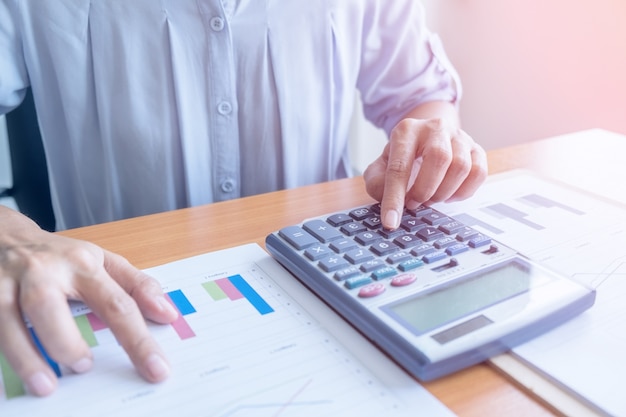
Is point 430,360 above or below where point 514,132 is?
above

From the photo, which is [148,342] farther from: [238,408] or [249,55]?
[249,55]

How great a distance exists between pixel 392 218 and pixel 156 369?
0.74ft

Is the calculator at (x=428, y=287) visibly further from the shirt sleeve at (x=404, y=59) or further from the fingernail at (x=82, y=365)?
the shirt sleeve at (x=404, y=59)

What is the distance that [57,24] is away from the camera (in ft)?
2.20

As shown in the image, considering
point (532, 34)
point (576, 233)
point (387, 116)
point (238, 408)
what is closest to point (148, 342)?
point (238, 408)

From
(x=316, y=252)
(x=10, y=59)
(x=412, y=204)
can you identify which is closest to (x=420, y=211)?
(x=412, y=204)

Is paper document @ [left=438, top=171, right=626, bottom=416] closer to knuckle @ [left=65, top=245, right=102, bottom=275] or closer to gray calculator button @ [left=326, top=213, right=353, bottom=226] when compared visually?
gray calculator button @ [left=326, top=213, right=353, bottom=226]

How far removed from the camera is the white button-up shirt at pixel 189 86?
2.24ft

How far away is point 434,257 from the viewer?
435mm

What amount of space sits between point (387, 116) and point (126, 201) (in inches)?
16.0

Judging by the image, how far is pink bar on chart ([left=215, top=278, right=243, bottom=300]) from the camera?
1.42 feet

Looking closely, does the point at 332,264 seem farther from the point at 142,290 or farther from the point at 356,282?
the point at 142,290

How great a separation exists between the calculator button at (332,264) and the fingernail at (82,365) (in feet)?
0.55

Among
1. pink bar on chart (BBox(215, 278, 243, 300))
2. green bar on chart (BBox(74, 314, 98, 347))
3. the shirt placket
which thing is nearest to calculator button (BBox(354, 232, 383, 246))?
pink bar on chart (BBox(215, 278, 243, 300))
